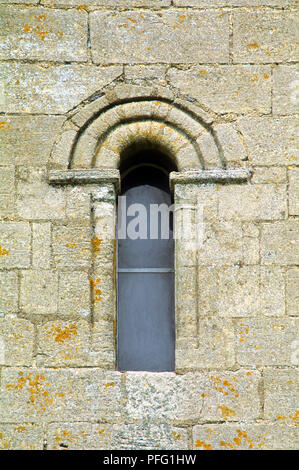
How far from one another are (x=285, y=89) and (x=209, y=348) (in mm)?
1823

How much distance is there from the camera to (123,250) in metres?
4.21

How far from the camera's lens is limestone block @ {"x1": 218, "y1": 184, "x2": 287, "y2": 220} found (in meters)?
3.91

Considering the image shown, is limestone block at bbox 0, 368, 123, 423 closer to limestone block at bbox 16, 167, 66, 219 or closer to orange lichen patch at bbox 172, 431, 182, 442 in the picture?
orange lichen patch at bbox 172, 431, 182, 442

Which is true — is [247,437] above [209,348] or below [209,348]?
below

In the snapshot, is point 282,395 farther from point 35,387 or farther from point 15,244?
point 15,244

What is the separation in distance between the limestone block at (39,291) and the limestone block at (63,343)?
4.4 inches

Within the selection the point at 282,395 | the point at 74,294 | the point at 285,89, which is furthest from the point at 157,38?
the point at 282,395

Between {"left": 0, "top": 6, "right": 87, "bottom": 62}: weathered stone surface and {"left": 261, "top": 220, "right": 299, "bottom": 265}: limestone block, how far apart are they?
5.66ft

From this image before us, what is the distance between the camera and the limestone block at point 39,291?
12.5ft

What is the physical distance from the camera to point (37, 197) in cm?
394

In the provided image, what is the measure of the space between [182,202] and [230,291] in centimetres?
67

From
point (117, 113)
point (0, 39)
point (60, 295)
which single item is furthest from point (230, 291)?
point (0, 39)

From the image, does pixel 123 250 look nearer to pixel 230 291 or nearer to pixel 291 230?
pixel 230 291
